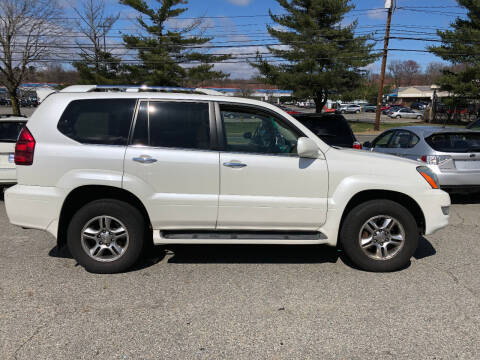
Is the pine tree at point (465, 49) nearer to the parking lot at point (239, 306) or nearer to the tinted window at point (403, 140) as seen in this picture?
the tinted window at point (403, 140)

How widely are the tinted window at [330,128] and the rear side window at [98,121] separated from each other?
442 centimetres

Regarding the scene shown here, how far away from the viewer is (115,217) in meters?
3.90

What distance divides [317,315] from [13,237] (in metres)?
4.19

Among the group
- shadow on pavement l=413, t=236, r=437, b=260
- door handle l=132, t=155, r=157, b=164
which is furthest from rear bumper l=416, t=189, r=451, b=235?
door handle l=132, t=155, r=157, b=164

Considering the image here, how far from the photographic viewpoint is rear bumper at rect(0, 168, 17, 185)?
253 inches

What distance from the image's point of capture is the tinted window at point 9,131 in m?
6.54

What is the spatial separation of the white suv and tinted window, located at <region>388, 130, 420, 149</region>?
329 cm

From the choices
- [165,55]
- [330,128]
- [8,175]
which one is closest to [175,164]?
[8,175]

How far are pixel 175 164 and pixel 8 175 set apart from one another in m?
4.18

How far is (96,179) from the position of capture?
378 cm

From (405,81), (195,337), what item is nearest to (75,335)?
(195,337)

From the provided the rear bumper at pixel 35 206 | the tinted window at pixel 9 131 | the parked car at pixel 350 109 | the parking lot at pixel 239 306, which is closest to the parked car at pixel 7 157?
the tinted window at pixel 9 131

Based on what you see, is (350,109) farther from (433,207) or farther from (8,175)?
(433,207)

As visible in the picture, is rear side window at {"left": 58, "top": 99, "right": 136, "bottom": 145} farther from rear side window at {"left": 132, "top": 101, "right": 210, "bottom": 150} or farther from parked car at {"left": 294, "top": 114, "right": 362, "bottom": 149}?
parked car at {"left": 294, "top": 114, "right": 362, "bottom": 149}
